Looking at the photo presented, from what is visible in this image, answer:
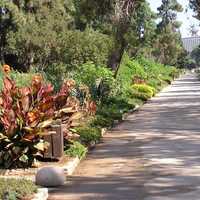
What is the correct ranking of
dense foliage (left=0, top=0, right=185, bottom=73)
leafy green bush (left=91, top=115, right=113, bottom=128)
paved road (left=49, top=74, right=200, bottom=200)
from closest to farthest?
paved road (left=49, top=74, right=200, bottom=200) < leafy green bush (left=91, top=115, right=113, bottom=128) < dense foliage (left=0, top=0, right=185, bottom=73)

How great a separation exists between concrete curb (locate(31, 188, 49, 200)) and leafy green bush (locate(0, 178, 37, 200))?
0.08 meters

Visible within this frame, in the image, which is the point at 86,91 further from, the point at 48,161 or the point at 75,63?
the point at 75,63

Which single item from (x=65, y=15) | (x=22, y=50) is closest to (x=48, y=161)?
(x=22, y=50)

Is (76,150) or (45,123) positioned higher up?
(45,123)

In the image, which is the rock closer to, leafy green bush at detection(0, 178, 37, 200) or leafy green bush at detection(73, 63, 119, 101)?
leafy green bush at detection(0, 178, 37, 200)

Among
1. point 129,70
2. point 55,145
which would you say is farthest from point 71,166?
point 129,70

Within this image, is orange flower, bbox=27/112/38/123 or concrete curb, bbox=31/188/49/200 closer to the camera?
concrete curb, bbox=31/188/49/200

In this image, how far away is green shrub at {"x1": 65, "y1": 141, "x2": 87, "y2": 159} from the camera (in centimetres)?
1269

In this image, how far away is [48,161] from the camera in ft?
39.4

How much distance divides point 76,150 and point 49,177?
305cm

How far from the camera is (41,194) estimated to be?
9.02m

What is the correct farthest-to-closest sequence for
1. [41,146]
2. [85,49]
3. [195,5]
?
[85,49]
[195,5]
[41,146]

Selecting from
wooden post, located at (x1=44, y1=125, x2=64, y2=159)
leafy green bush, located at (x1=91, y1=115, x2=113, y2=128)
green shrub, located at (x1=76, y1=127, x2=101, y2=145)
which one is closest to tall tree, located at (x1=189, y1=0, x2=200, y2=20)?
leafy green bush, located at (x1=91, y1=115, x2=113, y2=128)

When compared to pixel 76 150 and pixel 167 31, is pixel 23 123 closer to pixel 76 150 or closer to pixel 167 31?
pixel 76 150
